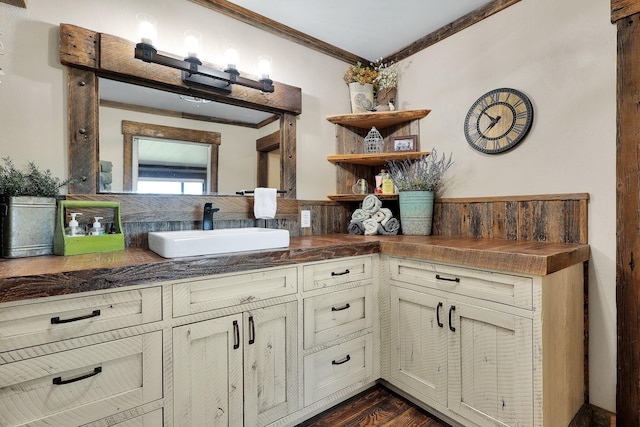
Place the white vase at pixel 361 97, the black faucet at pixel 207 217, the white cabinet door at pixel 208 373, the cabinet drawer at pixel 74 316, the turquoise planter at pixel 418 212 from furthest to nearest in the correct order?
the white vase at pixel 361 97, the turquoise planter at pixel 418 212, the black faucet at pixel 207 217, the white cabinet door at pixel 208 373, the cabinet drawer at pixel 74 316

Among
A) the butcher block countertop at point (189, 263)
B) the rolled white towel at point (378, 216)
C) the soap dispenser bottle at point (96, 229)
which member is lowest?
the butcher block countertop at point (189, 263)

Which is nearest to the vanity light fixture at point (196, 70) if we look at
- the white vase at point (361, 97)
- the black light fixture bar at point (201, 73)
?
the black light fixture bar at point (201, 73)

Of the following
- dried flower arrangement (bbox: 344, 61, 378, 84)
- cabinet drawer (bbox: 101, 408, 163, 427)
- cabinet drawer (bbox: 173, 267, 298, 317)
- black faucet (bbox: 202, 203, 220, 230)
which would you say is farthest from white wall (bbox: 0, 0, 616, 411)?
cabinet drawer (bbox: 101, 408, 163, 427)

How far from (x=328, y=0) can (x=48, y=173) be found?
173 cm

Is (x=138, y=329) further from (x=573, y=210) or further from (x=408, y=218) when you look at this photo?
(x=573, y=210)

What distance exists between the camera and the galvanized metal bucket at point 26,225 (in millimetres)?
1223

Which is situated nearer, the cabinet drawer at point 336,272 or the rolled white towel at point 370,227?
the cabinet drawer at point 336,272

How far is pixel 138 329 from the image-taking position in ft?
3.61

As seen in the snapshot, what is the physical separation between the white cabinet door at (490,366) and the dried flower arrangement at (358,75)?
68.8 inches

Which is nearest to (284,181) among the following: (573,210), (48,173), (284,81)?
(284,81)

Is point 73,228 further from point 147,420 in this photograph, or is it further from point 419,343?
point 419,343

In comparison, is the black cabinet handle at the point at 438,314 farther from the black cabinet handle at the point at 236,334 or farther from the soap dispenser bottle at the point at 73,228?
the soap dispenser bottle at the point at 73,228

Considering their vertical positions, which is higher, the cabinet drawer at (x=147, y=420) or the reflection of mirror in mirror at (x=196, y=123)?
the reflection of mirror in mirror at (x=196, y=123)

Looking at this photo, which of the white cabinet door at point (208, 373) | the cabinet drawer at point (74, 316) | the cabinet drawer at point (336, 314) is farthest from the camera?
the cabinet drawer at point (336, 314)
